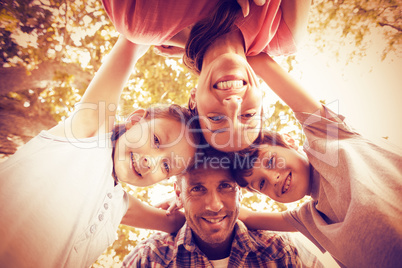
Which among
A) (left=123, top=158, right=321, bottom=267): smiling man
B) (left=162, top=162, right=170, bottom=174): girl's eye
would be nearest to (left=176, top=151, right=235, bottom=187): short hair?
(left=123, top=158, right=321, bottom=267): smiling man

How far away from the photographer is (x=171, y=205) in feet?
6.33

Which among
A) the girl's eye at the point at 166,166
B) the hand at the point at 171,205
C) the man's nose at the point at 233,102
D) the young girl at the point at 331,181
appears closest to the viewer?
the young girl at the point at 331,181

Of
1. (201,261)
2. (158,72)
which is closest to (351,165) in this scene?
(201,261)

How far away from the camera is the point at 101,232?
1223 mm

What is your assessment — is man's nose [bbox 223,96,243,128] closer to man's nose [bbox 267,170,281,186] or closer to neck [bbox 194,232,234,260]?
man's nose [bbox 267,170,281,186]

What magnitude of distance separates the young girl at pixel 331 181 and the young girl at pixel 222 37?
0.24 meters

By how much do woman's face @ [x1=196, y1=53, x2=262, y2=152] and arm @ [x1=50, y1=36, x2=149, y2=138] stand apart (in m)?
0.59

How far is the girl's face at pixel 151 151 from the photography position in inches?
50.1

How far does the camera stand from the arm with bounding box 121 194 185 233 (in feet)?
5.51

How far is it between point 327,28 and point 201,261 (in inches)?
101

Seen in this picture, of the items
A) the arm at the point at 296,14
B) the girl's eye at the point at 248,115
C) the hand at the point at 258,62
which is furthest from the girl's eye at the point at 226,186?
the arm at the point at 296,14

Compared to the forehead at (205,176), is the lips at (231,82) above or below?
above

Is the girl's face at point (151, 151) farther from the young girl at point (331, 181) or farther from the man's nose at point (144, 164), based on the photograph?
the young girl at point (331, 181)

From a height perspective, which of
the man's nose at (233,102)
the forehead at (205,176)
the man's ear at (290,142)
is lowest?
the forehead at (205,176)
